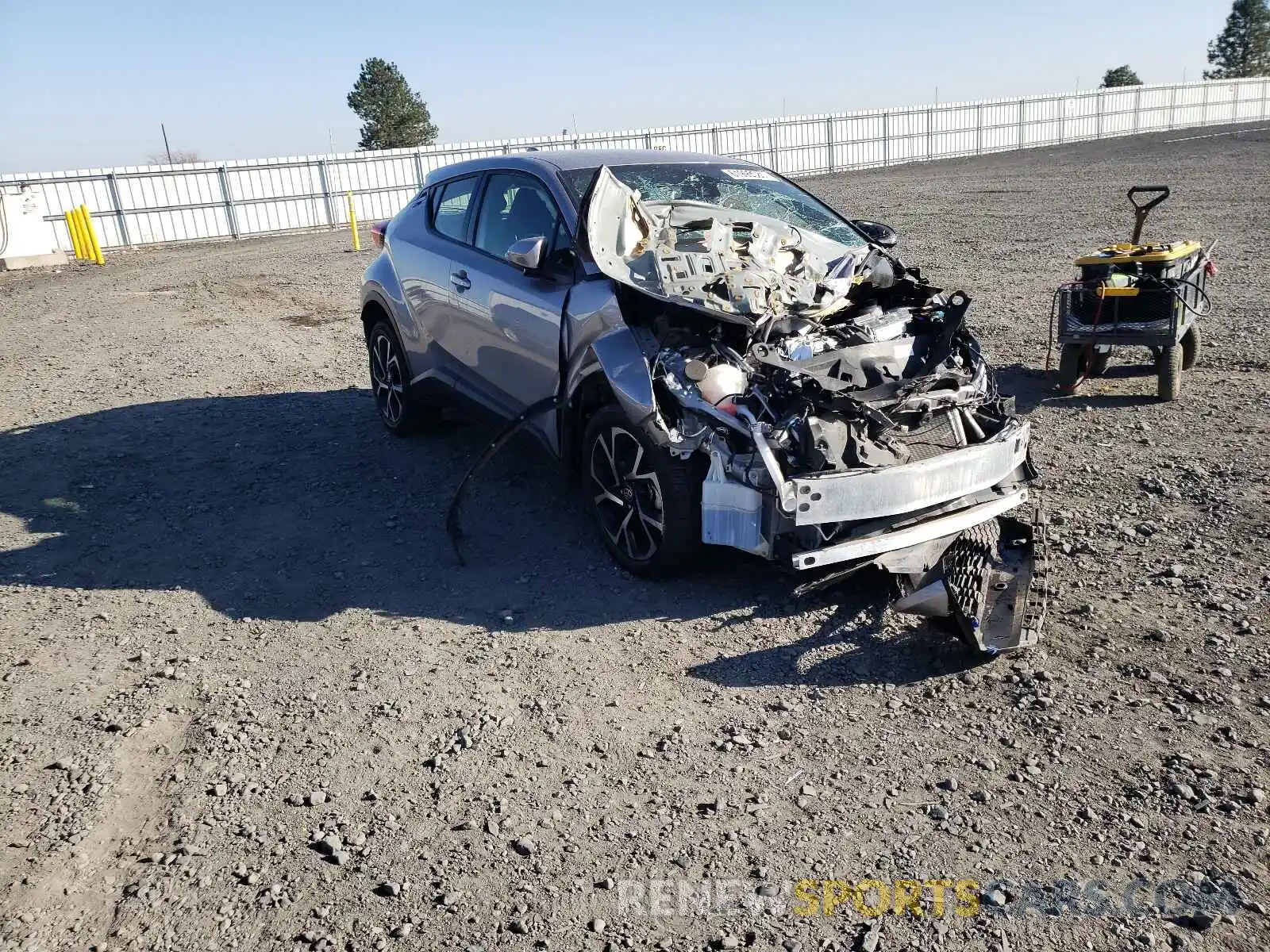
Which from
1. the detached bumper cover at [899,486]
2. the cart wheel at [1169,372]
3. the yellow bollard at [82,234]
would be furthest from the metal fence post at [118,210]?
the detached bumper cover at [899,486]

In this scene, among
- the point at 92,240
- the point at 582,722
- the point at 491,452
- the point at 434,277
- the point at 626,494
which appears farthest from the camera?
the point at 92,240

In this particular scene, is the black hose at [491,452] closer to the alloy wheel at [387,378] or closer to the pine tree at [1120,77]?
the alloy wheel at [387,378]

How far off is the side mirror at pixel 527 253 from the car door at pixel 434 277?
1005 millimetres

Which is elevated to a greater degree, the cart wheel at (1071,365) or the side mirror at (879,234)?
the side mirror at (879,234)

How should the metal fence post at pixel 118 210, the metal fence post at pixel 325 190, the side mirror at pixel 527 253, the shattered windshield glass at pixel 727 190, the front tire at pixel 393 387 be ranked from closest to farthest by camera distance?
the side mirror at pixel 527 253 → the shattered windshield glass at pixel 727 190 → the front tire at pixel 393 387 → the metal fence post at pixel 118 210 → the metal fence post at pixel 325 190

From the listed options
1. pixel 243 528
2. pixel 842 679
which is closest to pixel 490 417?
pixel 243 528

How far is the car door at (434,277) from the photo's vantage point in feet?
19.6

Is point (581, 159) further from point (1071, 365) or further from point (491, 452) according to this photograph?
point (1071, 365)

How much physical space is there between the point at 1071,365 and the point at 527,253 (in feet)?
13.8

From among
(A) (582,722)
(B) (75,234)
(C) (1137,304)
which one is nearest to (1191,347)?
(C) (1137,304)

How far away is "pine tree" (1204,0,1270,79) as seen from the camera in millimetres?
69562

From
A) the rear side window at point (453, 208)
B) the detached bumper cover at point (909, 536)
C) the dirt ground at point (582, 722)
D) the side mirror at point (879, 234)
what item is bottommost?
the dirt ground at point (582, 722)

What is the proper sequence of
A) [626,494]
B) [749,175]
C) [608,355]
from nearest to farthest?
[608,355], [626,494], [749,175]

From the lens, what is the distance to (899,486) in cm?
402
